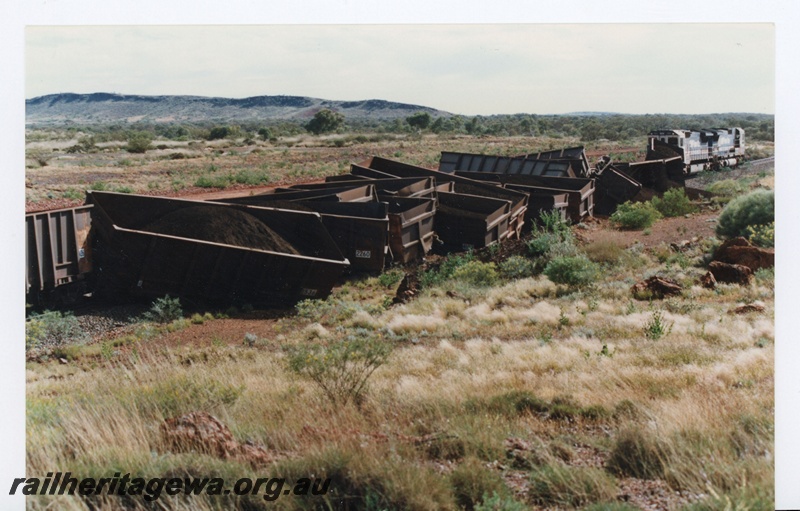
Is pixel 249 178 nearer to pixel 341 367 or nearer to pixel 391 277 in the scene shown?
pixel 391 277

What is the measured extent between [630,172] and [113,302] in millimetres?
18000

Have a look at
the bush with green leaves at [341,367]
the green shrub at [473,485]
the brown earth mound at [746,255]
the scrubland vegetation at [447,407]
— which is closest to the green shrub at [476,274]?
the scrubland vegetation at [447,407]

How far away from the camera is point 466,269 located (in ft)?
46.9

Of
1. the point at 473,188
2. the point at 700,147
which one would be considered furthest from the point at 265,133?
the point at 473,188

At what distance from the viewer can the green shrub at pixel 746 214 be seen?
537 inches

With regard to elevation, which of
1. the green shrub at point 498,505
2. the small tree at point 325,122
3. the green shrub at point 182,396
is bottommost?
the green shrub at point 498,505

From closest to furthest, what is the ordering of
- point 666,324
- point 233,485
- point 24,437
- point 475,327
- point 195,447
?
point 233,485
point 195,447
point 24,437
point 666,324
point 475,327

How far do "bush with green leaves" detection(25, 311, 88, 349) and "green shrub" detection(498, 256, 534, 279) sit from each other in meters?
8.70

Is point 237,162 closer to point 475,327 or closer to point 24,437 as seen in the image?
point 475,327

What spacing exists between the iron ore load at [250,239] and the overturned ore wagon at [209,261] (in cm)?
2

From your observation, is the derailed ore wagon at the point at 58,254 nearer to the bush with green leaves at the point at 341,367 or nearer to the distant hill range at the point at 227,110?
the bush with green leaves at the point at 341,367

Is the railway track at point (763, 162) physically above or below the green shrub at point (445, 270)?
above

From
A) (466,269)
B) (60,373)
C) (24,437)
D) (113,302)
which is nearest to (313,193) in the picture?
(466,269)

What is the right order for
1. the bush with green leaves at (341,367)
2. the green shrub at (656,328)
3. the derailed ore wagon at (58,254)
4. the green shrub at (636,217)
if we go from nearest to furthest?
the bush with green leaves at (341,367) → the green shrub at (656,328) → the derailed ore wagon at (58,254) → the green shrub at (636,217)
